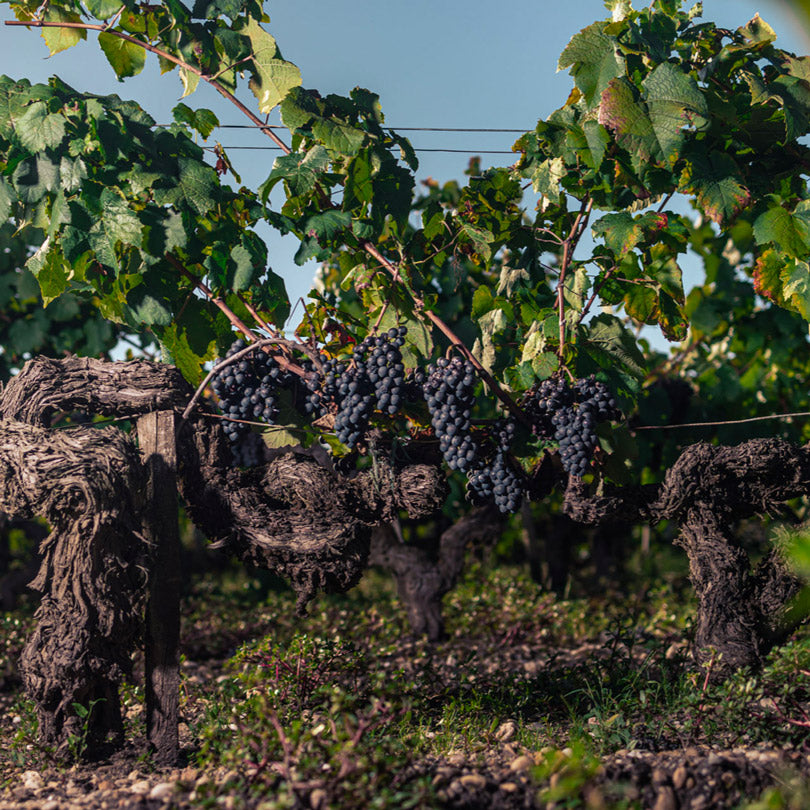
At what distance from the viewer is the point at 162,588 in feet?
9.84

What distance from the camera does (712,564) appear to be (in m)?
3.25

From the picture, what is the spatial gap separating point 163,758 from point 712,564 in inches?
96.2

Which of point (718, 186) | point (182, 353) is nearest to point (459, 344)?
point (718, 186)

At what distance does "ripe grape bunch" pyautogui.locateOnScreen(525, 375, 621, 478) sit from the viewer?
3031 millimetres

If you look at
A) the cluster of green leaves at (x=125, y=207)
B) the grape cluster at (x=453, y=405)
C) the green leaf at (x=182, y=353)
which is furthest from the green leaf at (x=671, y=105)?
the green leaf at (x=182, y=353)

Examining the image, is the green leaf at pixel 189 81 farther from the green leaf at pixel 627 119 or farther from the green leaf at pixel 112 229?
the green leaf at pixel 627 119

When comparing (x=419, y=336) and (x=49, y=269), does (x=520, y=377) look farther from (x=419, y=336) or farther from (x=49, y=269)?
(x=49, y=269)

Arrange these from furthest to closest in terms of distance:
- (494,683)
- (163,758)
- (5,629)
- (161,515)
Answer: (5,629) < (494,683) < (161,515) < (163,758)

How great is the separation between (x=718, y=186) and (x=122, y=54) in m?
2.61

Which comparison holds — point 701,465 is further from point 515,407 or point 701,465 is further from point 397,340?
point 397,340

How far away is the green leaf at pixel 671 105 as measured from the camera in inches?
109

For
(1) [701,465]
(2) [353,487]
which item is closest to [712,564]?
(1) [701,465]

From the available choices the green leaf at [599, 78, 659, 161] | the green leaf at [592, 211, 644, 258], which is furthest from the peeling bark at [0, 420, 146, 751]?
the green leaf at [599, 78, 659, 161]

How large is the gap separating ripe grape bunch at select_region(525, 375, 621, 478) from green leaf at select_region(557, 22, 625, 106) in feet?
3.89
